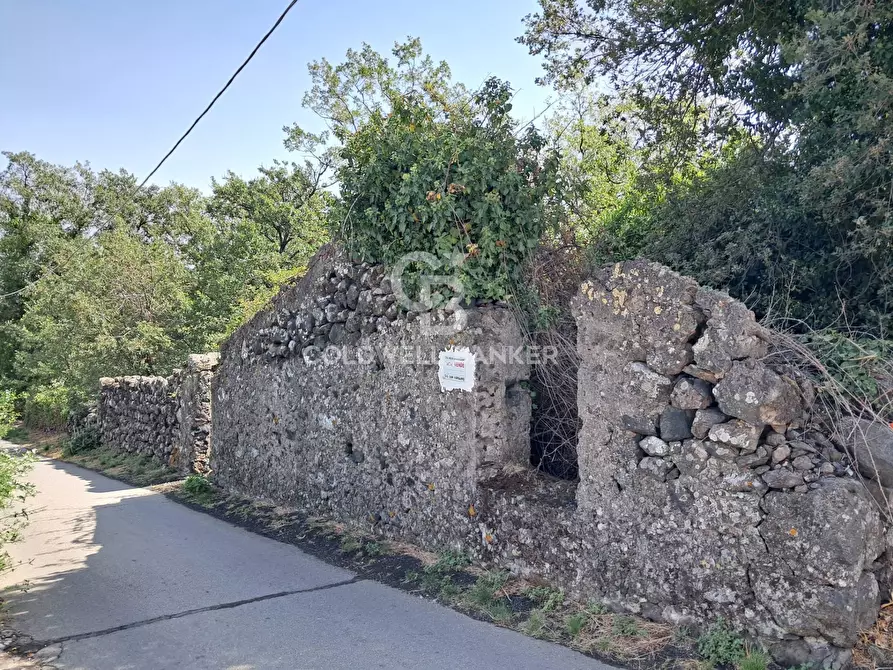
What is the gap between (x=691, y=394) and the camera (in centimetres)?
441

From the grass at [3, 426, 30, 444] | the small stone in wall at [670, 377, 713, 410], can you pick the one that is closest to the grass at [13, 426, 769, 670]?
the small stone in wall at [670, 377, 713, 410]

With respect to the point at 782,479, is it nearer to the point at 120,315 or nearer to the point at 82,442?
the point at 82,442

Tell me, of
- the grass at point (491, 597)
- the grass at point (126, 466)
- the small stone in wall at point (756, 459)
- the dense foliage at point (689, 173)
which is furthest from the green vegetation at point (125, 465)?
the small stone in wall at point (756, 459)

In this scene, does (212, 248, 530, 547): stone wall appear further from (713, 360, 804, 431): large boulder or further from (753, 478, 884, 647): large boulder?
(753, 478, 884, 647): large boulder

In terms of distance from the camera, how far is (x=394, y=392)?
6996mm

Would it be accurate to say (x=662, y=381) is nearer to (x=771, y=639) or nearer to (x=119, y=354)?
(x=771, y=639)

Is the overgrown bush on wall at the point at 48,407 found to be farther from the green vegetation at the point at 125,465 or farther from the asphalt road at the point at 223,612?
the asphalt road at the point at 223,612

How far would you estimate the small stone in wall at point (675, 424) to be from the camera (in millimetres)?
4465

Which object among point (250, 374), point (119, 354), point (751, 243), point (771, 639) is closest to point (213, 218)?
point (119, 354)

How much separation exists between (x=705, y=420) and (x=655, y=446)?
42 centimetres

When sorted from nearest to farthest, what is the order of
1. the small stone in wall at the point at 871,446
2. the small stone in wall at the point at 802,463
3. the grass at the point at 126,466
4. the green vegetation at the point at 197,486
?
the small stone in wall at the point at 871,446 → the small stone in wall at the point at 802,463 → the green vegetation at the point at 197,486 → the grass at the point at 126,466

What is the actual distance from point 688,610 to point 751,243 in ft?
10.9

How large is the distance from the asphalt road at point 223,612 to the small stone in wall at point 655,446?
55.7 inches

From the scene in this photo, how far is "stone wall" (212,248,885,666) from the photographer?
3895 millimetres
